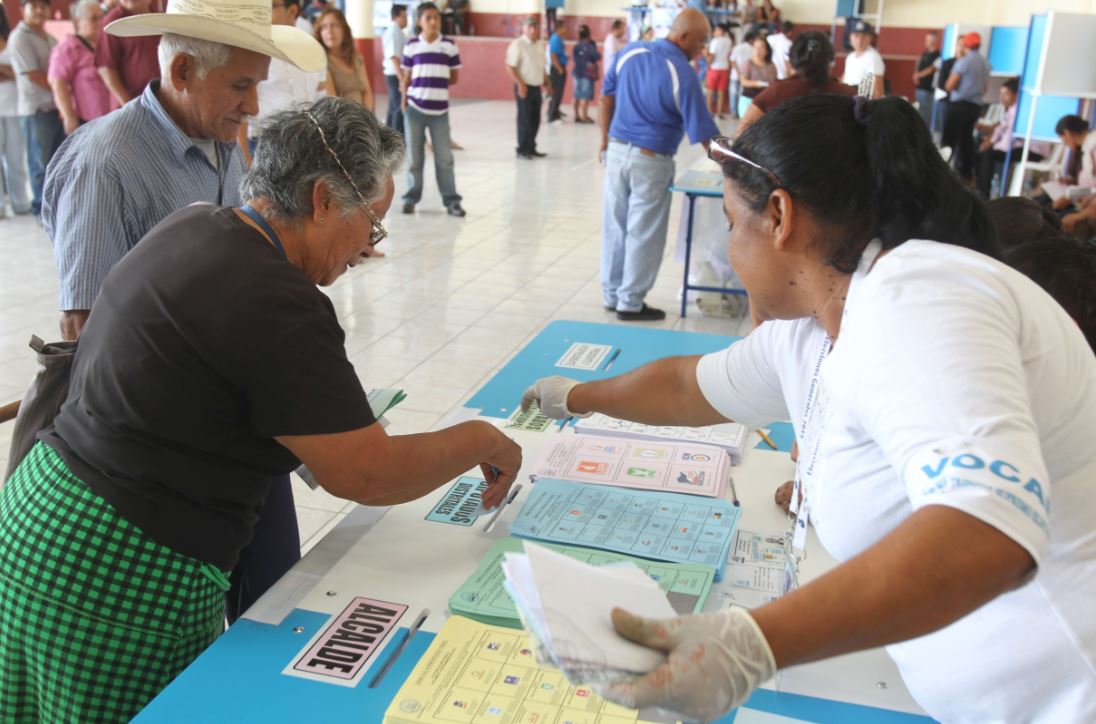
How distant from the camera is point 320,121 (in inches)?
55.1

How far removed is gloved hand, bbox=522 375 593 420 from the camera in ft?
6.05

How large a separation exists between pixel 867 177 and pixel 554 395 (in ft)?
3.00

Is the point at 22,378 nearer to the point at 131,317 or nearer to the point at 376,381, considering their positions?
the point at 376,381

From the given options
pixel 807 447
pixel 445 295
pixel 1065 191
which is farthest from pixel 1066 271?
pixel 1065 191

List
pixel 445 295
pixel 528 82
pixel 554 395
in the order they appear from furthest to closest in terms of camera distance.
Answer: pixel 528 82 < pixel 445 295 < pixel 554 395

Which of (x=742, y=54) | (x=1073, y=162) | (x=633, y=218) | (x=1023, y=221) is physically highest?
(x=742, y=54)

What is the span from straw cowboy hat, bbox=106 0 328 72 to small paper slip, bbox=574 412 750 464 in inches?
41.6

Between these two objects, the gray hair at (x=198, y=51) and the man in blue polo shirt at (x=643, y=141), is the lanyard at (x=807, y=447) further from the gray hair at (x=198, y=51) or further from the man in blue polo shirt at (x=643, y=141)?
the man in blue polo shirt at (x=643, y=141)

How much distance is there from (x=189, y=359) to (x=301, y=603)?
38cm

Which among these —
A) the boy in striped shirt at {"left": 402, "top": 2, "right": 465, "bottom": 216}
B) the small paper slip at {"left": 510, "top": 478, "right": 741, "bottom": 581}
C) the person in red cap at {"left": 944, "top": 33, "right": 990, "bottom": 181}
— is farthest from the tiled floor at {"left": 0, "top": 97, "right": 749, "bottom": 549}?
the person in red cap at {"left": 944, "top": 33, "right": 990, "bottom": 181}

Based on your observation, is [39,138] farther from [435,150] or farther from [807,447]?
[807,447]

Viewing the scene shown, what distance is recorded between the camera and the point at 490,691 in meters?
1.13

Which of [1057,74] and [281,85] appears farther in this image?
[1057,74]

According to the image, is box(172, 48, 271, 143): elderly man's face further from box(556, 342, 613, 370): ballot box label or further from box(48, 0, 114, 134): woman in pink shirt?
box(48, 0, 114, 134): woman in pink shirt
